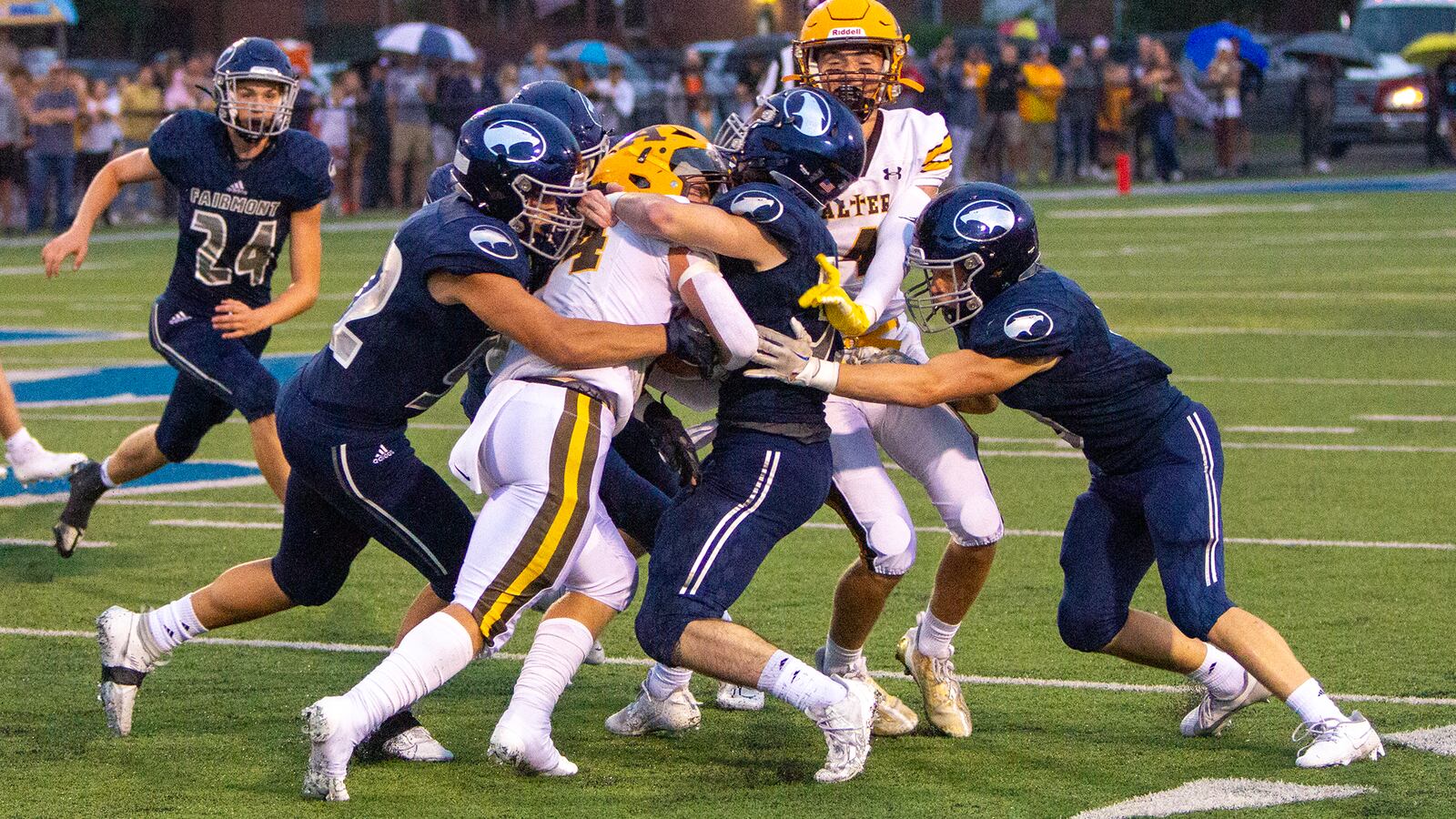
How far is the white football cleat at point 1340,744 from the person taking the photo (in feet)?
14.7

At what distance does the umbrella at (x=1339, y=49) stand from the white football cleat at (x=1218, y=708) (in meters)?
24.0

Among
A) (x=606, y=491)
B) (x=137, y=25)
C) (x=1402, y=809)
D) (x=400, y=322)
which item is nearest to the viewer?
(x=1402, y=809)

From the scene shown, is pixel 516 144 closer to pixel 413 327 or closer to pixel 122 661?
pixel 413 327

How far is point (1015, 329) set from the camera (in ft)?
15.0

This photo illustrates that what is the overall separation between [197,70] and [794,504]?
65.5ft

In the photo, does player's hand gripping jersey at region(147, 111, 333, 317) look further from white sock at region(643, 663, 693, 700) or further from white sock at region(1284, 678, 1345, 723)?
white sock at region(1284, 678, 1345, 723)

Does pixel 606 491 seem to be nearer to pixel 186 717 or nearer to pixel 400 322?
pixel 400 322

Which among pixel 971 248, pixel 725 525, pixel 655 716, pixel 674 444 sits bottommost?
pixel 655 716

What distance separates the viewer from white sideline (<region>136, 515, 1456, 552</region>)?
272 inches

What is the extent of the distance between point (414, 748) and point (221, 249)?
109 inches

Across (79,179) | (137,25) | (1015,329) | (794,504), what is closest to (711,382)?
(794,504)

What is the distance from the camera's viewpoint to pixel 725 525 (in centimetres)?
451

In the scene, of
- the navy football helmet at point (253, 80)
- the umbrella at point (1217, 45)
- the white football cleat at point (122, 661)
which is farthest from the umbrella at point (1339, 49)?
the white football cleat at point (122, 661)

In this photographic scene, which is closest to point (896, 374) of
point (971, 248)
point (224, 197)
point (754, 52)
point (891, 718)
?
point (971, 248)
